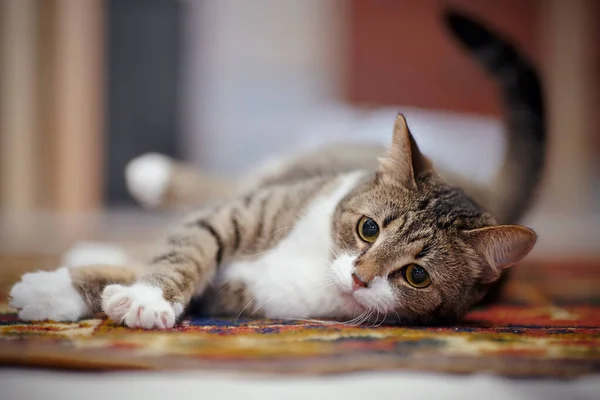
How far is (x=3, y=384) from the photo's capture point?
2.48 ft

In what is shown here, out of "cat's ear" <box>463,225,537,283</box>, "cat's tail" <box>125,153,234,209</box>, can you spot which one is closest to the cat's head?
"cat's ear" <box>463,225,537,283</box>

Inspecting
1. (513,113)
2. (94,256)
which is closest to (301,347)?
(94,256)

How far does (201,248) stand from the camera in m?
1.27

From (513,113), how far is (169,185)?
56.4 inches

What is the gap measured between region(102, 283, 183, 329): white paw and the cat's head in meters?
0.39

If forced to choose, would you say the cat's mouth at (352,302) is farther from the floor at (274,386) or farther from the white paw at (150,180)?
the white paw at (150,180)

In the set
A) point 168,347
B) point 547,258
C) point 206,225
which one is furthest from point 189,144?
point 168,347

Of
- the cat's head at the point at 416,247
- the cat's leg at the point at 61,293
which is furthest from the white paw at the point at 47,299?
the cat's head at the point at 416,247

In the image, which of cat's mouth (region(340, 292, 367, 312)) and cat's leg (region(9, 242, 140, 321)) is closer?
cat's leg (region(9, 242, 140, 321))

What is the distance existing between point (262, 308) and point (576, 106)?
4.43m

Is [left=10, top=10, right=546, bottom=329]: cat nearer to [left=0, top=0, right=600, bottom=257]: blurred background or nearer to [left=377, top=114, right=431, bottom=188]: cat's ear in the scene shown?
[left=377, top=114, right=431, bottom=188]: cat's ear

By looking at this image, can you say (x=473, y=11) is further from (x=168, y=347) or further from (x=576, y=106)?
(x=168, y=347)

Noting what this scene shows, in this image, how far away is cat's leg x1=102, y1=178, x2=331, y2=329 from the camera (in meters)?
1.04

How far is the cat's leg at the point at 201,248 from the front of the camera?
104 centimetres
